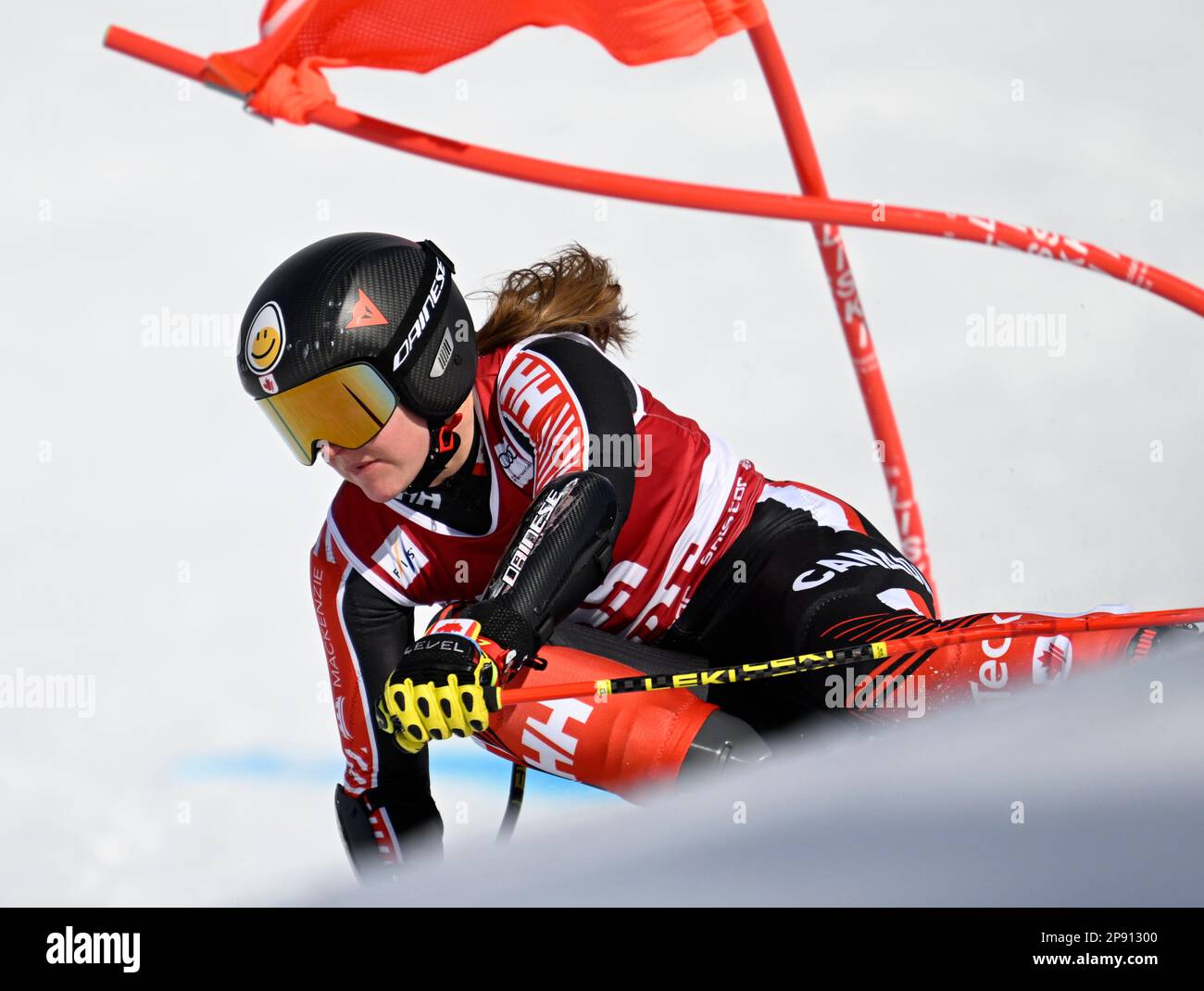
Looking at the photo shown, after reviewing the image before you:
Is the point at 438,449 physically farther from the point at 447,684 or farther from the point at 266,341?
the point at 447,684

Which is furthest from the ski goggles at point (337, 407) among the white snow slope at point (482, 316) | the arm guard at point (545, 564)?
the white snow slope at point (482, 316)

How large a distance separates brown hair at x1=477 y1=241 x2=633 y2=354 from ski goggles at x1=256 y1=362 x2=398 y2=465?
1.71 feet

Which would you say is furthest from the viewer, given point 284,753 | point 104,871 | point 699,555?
point 284,753

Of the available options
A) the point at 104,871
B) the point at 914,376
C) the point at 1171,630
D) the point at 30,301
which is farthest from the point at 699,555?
the point at 30,301

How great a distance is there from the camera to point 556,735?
2869 mm

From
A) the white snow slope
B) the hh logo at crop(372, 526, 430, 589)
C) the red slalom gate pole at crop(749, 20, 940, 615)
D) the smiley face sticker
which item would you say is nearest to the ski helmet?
the smiley face sticker

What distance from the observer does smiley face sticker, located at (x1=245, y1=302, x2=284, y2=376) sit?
267cm

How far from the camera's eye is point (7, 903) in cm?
385

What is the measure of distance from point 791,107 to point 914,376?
2251 mm

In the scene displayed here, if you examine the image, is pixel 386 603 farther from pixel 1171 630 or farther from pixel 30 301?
pixel 30 301

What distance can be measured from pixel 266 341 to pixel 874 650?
4.04ft

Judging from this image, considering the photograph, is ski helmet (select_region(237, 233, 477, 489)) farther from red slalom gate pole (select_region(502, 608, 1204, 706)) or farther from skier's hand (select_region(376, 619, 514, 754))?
red slalom gate pole (select_region(502, 608, 1204, 706))

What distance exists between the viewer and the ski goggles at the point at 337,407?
2.68 m

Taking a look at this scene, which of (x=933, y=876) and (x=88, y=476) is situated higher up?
(x=88, y=476)
